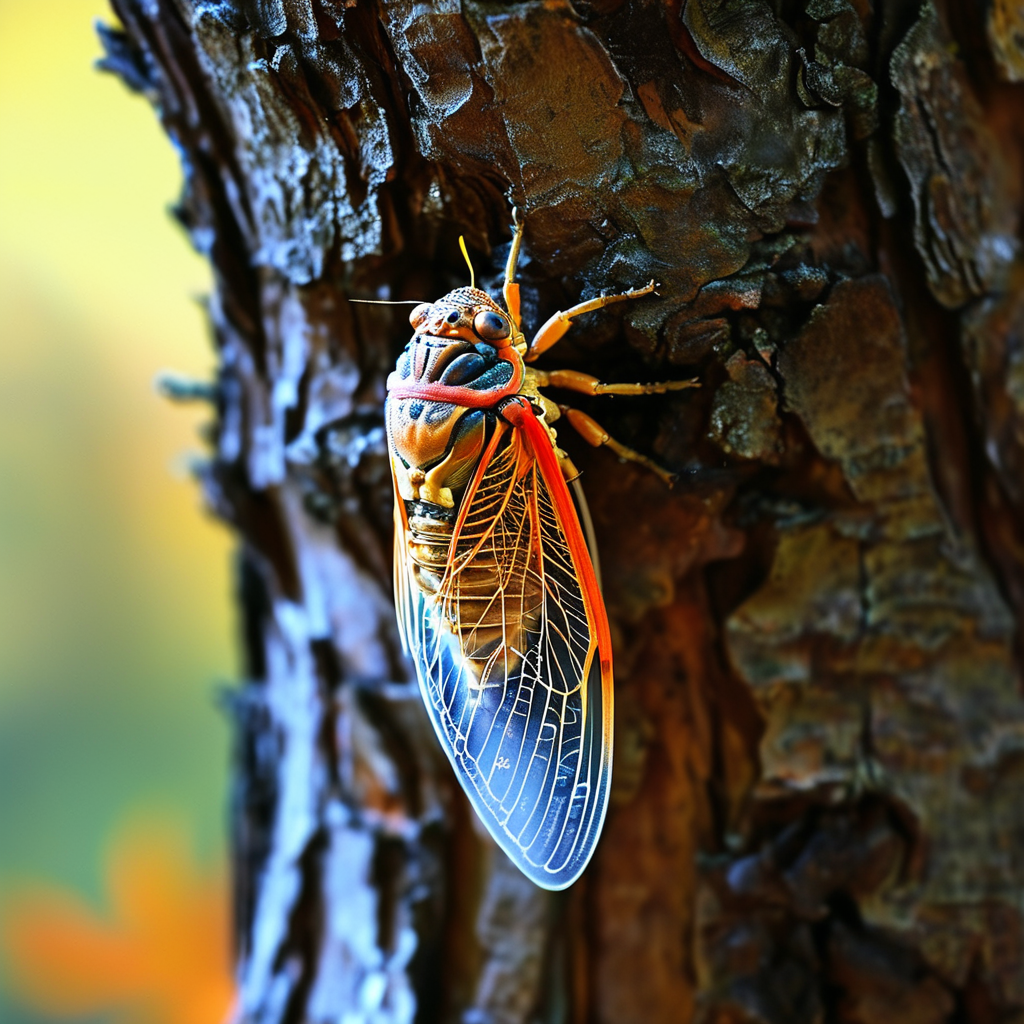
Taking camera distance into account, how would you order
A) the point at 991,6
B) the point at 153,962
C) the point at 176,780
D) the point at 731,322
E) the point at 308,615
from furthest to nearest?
1. the point at 176,780
2. the point at 153,962
3. the point at 308,615
4. the point at 991,6
5. the point at 731,322

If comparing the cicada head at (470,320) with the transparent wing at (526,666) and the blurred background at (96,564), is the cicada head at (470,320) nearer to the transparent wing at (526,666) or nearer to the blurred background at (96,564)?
the transparent wing at (526,666)

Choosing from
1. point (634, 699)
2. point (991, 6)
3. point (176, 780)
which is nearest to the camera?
point (991, 6)

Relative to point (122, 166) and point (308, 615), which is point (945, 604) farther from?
point (122, 166)

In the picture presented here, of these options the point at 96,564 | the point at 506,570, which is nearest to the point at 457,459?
the point at 506,570

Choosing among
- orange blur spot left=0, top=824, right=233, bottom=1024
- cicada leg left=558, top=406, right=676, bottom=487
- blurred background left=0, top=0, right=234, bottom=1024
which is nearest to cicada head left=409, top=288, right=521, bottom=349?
cicada leg left=558, top=406, right=676, bottom=487

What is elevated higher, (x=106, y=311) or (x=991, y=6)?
(x=106, y=311)

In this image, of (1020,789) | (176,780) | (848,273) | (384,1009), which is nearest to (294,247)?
(848,273)
